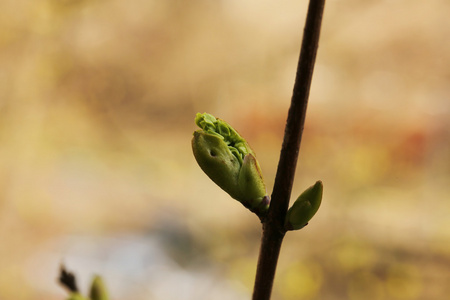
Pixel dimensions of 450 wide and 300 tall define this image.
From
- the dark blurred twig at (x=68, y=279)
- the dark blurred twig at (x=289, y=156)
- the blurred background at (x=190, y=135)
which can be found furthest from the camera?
the blurred background at (x=190, y=135)

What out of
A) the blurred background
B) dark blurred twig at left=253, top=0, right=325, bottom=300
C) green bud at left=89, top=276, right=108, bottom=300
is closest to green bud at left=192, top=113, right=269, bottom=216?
dark blurred twig at left=253, top=0, right=325, bottom=300

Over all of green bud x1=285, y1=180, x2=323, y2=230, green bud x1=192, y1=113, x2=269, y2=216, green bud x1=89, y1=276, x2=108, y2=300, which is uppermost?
green bud x1=192, y1=113, x2=269, y2=216

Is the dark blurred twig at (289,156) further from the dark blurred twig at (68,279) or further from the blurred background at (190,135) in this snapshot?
the blurred background at (190,135)

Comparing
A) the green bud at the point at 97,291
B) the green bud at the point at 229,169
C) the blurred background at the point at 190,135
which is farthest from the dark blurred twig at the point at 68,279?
the blurred background at the point at 190,135

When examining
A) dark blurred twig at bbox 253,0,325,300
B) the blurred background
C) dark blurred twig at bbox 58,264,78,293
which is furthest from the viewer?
the blurred background

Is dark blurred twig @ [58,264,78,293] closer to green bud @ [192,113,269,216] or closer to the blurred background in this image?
green bud @ [192,113,269,216]

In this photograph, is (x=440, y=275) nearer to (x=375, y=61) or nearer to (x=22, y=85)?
(x=375, y=61)

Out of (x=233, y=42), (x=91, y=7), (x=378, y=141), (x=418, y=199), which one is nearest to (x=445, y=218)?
(x=418, y=199)
